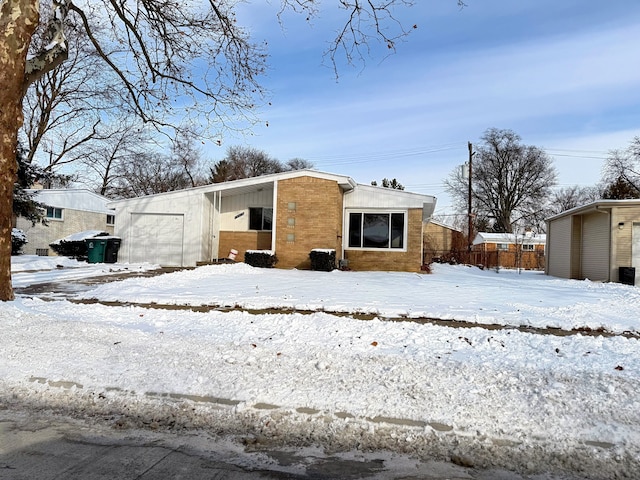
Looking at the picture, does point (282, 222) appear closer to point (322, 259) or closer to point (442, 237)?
point (322, 259)

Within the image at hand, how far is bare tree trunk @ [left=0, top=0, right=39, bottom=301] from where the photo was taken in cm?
729

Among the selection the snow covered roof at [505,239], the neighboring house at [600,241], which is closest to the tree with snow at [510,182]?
the snow covered roof at [505,239]

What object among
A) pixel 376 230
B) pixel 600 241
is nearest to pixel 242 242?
pixel 376 230

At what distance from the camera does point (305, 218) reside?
696 inches

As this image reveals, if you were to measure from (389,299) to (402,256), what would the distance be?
878cm

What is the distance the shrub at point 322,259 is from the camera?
55.4 ft

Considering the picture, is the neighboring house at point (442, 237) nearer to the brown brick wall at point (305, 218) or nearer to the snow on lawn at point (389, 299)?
the brown brick wall at point (305, 218)

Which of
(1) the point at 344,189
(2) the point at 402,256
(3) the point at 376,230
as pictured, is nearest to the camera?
(2) the point at 402,256

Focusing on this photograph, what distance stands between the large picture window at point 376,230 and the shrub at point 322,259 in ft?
7.46

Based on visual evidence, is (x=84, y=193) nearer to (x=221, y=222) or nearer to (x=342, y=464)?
(x=221, y=222)

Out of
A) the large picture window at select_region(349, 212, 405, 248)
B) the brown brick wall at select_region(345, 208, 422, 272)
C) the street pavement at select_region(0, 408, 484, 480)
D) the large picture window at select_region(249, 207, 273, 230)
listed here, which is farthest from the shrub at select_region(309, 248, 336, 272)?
the street pavement at select_region(0, 408, 484, 480)

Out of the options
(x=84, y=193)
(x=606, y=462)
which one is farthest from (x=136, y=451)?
(x=84, y=193)

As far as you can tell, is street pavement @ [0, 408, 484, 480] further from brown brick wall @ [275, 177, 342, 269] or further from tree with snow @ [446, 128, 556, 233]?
tree with snow @ [446, 128, 556, 233]

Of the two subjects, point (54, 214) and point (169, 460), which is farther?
point (54, 214)
